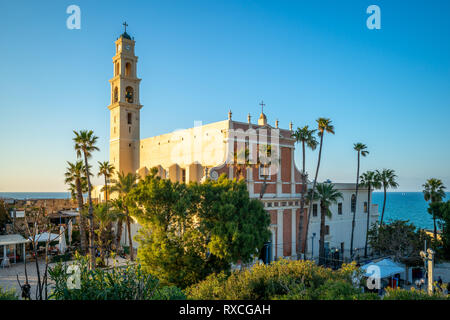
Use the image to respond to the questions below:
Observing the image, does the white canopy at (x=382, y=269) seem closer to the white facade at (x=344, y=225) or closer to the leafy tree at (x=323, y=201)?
the leafy tree at (x=323, y=201)

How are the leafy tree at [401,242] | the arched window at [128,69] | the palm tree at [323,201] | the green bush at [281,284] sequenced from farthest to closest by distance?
the arched window at [128,69]
the palm tree at [323,201]
the leafy tree at [401,242]
the green bush at [281,284]

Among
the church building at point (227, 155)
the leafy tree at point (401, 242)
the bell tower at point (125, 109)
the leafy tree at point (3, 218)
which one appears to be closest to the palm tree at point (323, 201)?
the church building at point (227, 155)

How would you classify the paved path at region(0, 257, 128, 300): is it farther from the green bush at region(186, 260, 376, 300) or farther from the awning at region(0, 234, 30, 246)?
the green bush at region(186, 260, 376, 300)

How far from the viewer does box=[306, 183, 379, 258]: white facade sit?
3334 centimetres

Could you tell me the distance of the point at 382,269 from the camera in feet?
75.9

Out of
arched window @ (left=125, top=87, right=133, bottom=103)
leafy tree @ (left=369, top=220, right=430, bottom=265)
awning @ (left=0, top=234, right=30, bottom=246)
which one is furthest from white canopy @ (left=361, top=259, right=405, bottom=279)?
arched window @ (left=125, top=87, right=133, bottom=103)

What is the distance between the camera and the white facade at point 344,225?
3334cm

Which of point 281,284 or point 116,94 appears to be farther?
point 116,94

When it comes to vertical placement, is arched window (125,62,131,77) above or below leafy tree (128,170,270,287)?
above

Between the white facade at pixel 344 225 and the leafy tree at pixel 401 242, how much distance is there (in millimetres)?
5159

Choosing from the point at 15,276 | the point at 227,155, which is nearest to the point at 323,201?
the point at 227,155

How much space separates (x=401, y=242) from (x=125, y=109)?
107 feet

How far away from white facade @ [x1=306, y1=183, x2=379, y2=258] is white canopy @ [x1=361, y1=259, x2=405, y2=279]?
28.0ft

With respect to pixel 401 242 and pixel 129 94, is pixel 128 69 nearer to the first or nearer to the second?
pixel 129 94
